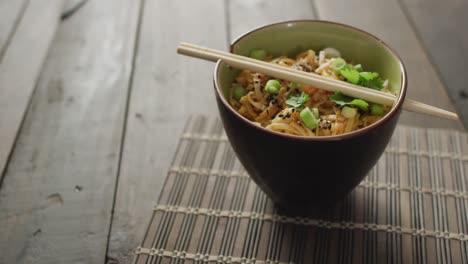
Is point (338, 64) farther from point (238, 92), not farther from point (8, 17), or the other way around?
point (8, 17)

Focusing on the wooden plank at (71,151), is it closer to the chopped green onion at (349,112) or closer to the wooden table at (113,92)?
the wooden table at (113,92)

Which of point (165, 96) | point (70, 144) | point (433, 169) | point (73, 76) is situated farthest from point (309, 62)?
point (73, 76)

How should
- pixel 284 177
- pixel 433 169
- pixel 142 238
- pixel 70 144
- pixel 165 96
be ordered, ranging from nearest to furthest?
pixel 284 177 < pixel 142 238 < pixel 433 169 < pixel 70 144 < pixel 165 96

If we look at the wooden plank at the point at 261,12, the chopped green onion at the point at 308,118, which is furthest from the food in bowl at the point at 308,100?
the wooden plank at the point at 261,12

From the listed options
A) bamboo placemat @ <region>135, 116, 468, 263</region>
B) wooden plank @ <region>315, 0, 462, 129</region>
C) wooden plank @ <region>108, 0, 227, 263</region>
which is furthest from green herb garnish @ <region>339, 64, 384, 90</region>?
wooden plank @ <region>108, 0, 227, 263</region>

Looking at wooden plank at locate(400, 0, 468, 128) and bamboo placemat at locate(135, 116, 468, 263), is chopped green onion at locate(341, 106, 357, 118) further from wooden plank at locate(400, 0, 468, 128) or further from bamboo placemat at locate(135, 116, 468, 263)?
wooden plank at locate(400, 0, 468, 128)

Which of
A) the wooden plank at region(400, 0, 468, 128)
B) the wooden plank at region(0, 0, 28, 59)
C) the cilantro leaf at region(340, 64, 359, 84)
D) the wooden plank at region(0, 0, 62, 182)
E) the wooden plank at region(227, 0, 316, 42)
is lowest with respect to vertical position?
the wooden plank at region(400, 0, 468, 128)

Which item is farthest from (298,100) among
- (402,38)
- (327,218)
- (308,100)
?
(402,38)

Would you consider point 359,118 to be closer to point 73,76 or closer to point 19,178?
point 19,178
